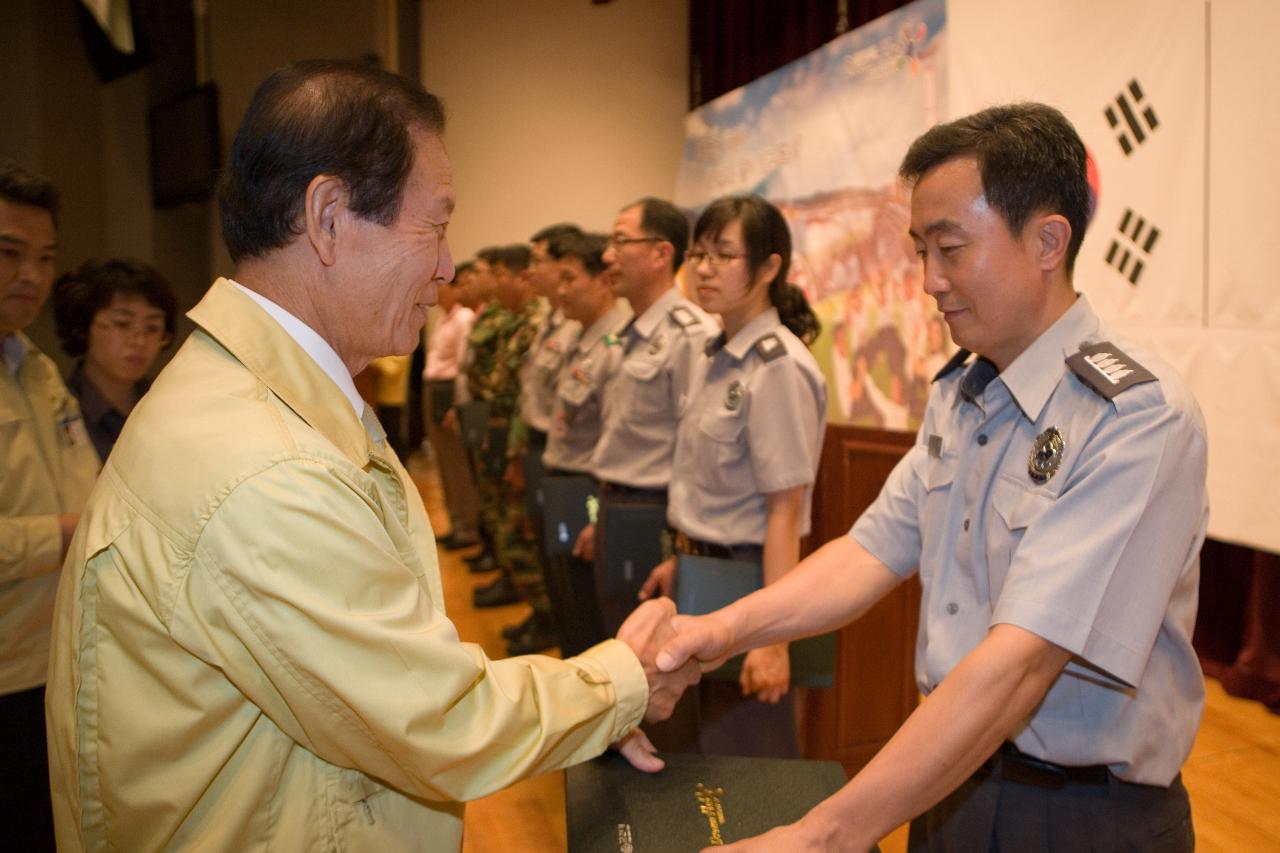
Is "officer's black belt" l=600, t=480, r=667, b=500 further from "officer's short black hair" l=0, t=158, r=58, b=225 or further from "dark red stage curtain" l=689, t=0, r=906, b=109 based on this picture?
"dark red stage curtain" l=689, t=0, r=906, b=109

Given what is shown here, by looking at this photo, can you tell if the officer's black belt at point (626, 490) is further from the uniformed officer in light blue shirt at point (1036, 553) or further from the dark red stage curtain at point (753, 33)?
the dark red stage curtain at point (753, 33)

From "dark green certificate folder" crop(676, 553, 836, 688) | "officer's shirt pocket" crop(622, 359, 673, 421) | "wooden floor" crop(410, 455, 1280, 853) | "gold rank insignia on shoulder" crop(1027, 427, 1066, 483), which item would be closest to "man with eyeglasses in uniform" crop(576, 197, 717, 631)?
"officer's shirt pocket" crop(622, 359, 673, 421)

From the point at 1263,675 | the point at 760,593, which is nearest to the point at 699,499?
the point at 760,593

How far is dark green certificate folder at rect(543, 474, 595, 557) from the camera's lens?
321 centimetres

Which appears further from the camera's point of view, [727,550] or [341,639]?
[727,550]

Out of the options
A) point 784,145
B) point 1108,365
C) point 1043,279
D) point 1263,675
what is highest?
point 784,145

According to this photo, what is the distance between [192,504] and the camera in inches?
30.1

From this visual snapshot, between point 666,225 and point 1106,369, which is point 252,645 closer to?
point 1106,369

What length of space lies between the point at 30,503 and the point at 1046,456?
1723mm

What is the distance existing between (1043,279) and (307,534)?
0.92 meters

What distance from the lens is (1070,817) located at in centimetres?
108

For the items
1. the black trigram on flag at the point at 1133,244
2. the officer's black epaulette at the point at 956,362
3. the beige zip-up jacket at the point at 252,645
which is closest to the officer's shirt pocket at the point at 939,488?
the officer's black epaulette at the point at 956,362

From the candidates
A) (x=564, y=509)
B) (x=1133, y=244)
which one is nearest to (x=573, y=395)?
(x=564, y=509)

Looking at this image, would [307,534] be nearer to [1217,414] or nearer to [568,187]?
[1217,414]
